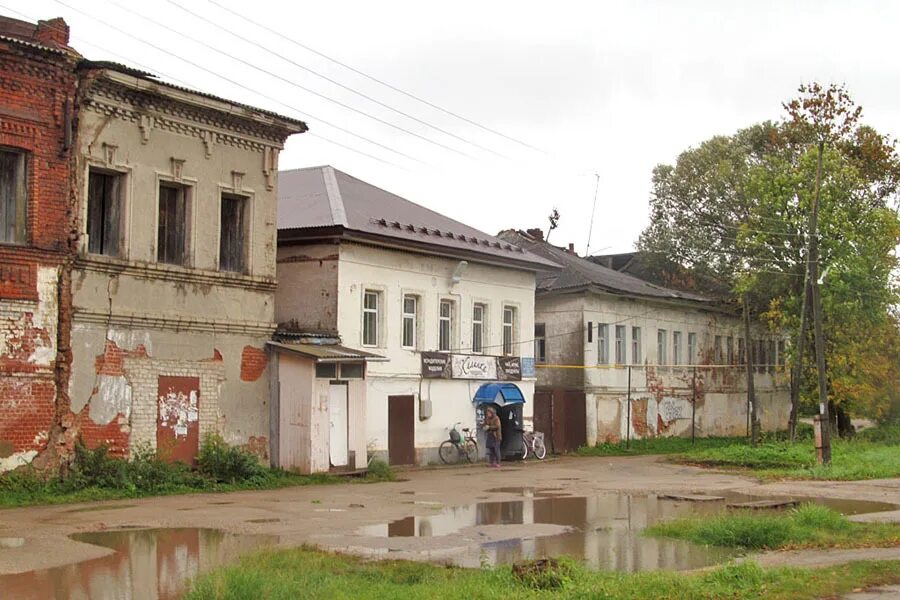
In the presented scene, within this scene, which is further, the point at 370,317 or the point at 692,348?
the point at 692,348

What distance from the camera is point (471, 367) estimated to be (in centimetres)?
3441

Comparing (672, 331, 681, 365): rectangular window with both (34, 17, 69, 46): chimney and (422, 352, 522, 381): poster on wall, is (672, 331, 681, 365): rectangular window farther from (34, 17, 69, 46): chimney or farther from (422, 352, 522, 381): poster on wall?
(34, 17, 69, 46): chimney

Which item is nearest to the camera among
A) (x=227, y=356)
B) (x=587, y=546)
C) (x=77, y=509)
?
(x=587, y=546)

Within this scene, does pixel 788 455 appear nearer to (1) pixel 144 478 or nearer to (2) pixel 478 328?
(2) pixel 478 328

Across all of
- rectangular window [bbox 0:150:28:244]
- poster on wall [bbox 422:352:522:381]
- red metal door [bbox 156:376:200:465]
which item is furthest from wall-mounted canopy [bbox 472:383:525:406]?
rectangular window [bbox 0:150:28:244]

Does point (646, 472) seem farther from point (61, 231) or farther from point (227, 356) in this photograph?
point (61, 231)

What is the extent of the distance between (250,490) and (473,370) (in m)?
11.6

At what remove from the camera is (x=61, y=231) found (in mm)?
22141

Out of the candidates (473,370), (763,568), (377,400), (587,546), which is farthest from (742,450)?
(763,568)

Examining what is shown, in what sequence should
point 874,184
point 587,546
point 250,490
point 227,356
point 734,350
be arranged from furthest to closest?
point 734,350
point 874,184
point 227,356
point 250,490
point 587,546

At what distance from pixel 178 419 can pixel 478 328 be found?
12.9 metres

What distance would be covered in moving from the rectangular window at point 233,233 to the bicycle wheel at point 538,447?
13.4 m

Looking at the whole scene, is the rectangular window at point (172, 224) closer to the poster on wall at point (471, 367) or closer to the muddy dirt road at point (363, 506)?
the muddy dirt road at point (363, 506)

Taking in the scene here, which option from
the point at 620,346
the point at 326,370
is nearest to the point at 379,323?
the point at 326,370
